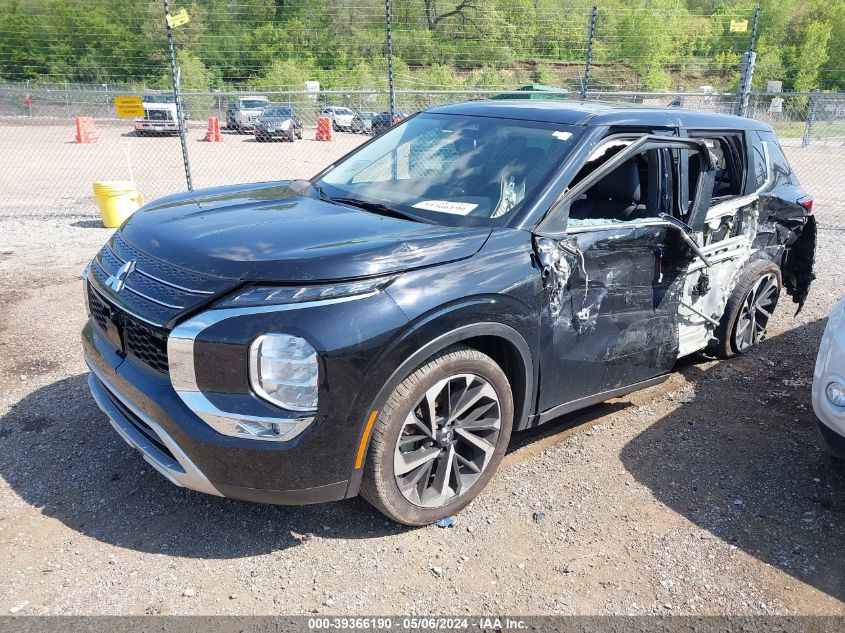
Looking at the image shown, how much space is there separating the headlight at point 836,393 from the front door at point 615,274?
93 cm

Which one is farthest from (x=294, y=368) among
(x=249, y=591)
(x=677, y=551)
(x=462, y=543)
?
(x=677, y=551)

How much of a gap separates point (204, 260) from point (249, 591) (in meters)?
1.37

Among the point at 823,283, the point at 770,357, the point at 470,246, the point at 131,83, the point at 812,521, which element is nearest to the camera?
the point at 470,246

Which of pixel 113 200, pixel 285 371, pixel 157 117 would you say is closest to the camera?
pixel 285 371

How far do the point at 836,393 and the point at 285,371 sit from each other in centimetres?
263

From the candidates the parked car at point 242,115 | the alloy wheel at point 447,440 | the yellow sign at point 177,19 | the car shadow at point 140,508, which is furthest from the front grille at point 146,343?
the parked car at point 242,115

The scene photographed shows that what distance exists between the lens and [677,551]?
3047 mm

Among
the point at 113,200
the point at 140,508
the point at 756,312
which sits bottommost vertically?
the point at 140,508

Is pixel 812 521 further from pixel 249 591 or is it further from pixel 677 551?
pixel 249 591

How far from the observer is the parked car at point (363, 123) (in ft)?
75.8

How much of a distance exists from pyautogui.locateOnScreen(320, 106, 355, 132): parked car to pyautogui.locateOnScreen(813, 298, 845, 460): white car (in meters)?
23.5

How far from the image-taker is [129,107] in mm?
9211

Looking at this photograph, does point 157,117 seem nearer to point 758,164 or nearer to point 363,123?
point 363,123

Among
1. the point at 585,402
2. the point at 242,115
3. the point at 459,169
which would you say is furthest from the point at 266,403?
the point at 242,115
